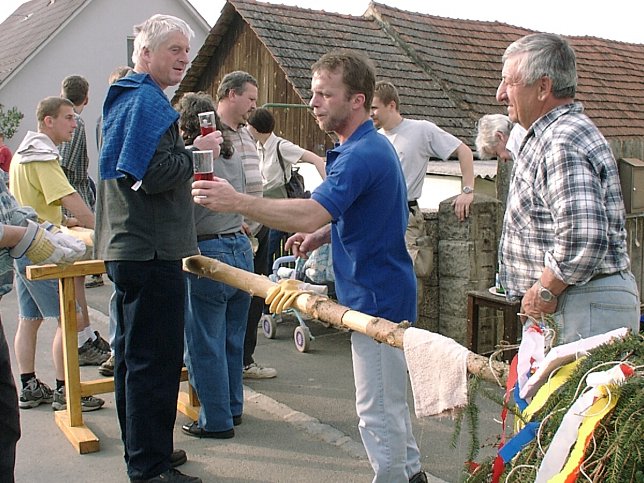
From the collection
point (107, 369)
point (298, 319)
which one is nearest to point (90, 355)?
point (107, 369)

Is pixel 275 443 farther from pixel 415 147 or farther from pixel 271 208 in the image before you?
pixel 415 147

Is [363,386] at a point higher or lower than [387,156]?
lower

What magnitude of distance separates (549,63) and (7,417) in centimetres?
263

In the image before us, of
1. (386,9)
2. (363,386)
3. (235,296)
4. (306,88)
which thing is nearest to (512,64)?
(363,386)

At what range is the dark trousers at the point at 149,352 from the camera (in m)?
3.66

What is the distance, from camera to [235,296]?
483 cm

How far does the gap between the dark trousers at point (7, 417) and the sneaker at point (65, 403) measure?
73.2 inches

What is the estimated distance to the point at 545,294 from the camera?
9.28 ft

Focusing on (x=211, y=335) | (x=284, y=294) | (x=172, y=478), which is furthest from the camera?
(x=211, y=335)

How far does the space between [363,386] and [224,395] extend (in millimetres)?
1562

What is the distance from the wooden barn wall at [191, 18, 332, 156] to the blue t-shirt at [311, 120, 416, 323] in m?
7.89

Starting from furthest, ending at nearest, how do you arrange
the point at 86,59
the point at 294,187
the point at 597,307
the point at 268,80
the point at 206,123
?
1. the point at 86,59
2. the point at 268,80
3. the point at 294,187
4. the point at 206,123
5. the point at 597,307

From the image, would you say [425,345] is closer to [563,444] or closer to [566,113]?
[563,444]

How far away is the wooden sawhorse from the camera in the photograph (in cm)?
443
